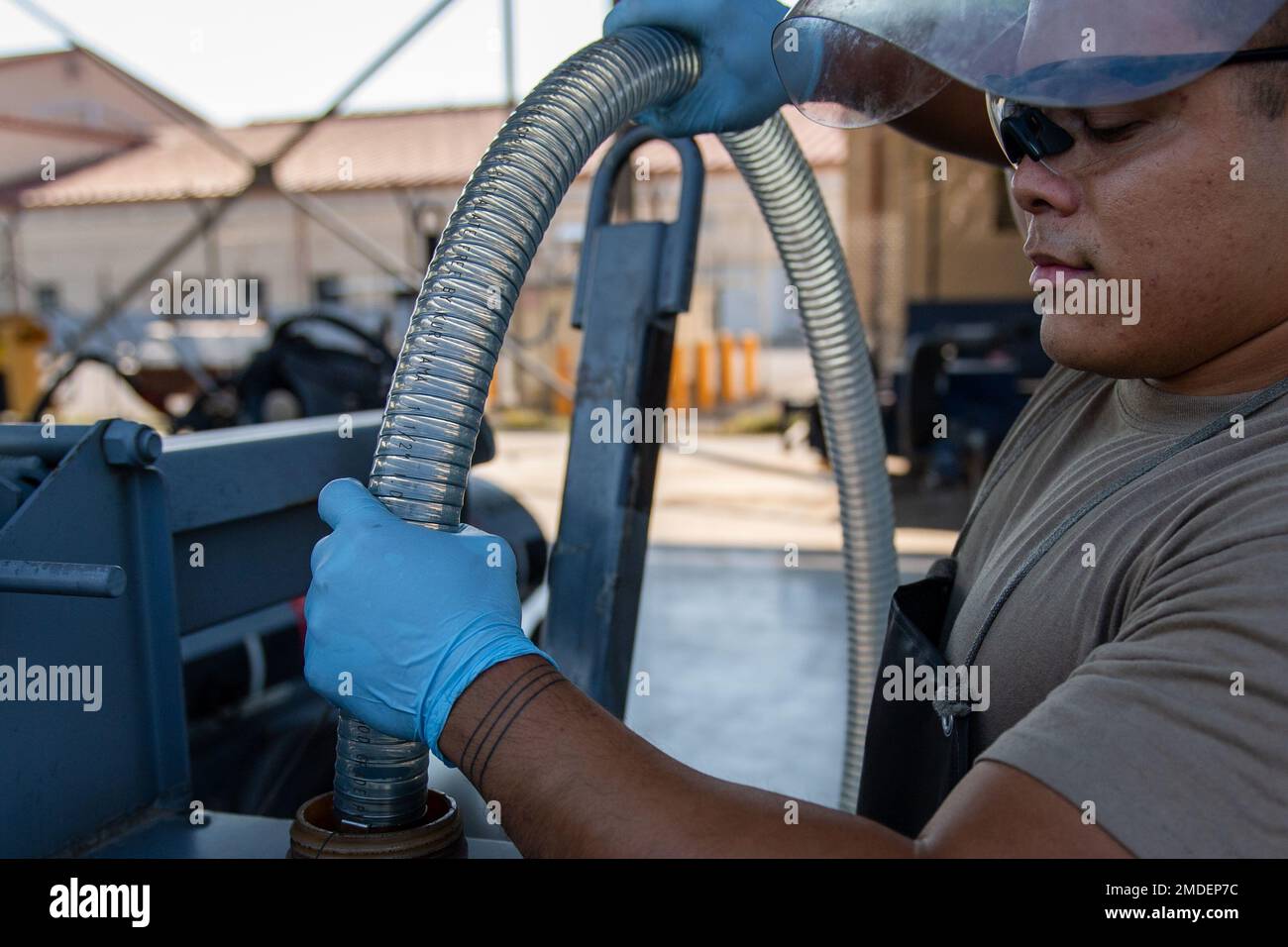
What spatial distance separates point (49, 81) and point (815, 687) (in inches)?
444

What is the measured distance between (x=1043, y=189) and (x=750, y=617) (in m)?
3.24

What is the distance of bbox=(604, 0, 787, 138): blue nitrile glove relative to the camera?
4.06ft

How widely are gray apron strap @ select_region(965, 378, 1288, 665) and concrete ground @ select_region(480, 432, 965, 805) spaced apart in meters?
1.60

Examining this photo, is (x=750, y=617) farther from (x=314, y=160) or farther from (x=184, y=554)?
(x=314, y=160)

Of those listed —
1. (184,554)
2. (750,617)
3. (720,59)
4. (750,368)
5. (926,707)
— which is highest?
(720,59)

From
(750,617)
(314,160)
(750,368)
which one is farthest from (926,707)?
(314,160)

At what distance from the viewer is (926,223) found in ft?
31.8

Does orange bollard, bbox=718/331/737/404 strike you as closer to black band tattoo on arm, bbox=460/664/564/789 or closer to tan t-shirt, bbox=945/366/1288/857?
tan t-shirt, bbox=945/366/1288/857

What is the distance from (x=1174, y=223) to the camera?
0.89 metres

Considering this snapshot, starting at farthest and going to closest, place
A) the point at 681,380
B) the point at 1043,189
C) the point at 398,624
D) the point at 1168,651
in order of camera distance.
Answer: the point at 681,380 → the point at 1043,189 → the point at 398,624 → the point at 1168,651

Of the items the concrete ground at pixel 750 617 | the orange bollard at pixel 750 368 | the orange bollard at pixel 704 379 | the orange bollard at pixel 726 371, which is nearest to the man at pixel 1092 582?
the concrete ground at pixel 750 617

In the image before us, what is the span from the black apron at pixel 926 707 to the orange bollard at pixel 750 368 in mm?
10235
